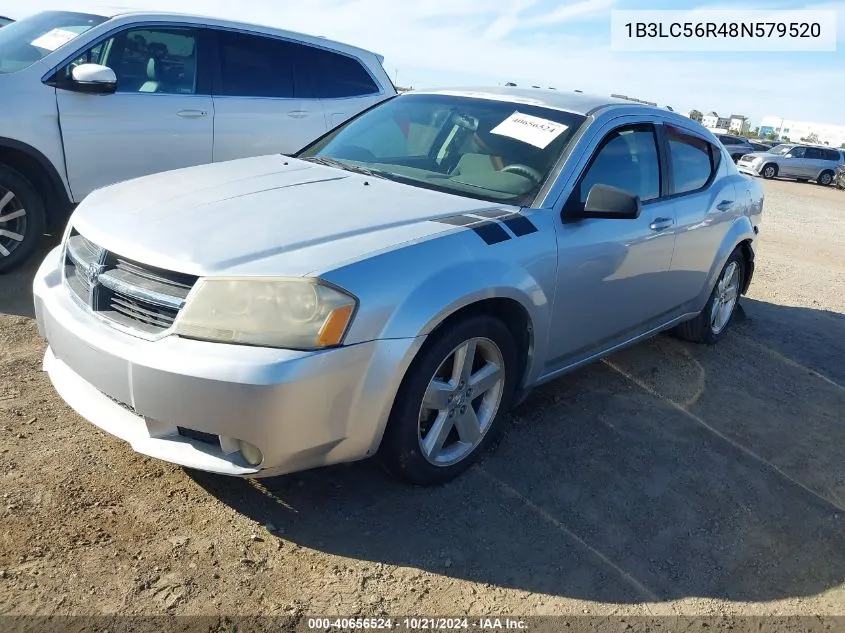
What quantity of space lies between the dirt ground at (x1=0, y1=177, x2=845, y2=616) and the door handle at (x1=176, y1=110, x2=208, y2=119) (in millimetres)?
2097

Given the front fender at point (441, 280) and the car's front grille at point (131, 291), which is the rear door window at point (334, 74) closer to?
the front fender at point (441, 280)

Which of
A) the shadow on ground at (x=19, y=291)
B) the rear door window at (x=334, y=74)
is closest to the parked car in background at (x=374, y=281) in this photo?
the shadow on ground at (x=19, y=291)

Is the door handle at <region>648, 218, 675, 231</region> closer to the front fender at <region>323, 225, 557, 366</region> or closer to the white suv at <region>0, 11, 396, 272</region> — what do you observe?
the front fender at <region>323, 225, 557, 366</region>

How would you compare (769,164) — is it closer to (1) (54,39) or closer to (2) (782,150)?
(2) (782,150)

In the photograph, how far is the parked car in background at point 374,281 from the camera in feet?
7.59

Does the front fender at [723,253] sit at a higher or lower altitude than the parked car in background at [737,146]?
higher

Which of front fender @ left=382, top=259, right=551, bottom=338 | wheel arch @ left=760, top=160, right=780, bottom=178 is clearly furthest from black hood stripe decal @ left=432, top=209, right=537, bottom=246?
wheel arch @ left=760, top=160, right=780, bottom=178

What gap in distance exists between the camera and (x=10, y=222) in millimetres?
4727

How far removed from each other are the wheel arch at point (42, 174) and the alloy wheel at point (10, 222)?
0.19 m

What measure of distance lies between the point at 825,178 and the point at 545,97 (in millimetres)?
29249

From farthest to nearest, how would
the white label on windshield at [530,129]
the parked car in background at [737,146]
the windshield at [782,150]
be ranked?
the parked car in background at [737,146]
the windshield at [782,150]
the white label on windshield at [530,129]

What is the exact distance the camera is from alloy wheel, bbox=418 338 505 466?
2816mm

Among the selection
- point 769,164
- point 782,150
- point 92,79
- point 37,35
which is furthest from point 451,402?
point 782,150

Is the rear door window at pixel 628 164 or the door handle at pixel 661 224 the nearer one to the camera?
the rear door window at pixel 628 164
